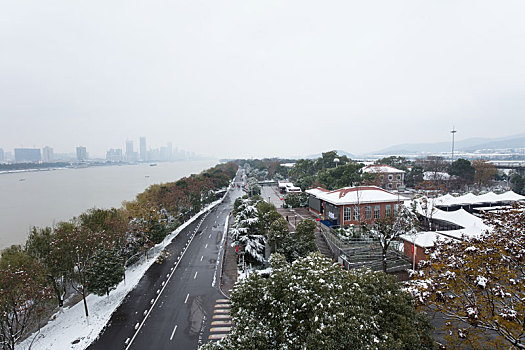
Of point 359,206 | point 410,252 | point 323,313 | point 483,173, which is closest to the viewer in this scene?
point 323,313

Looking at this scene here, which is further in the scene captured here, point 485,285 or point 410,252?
point 410,252

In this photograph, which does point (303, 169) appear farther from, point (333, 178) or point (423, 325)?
point (423, 325)

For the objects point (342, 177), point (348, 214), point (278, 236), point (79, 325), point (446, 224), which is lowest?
point (79, 325)

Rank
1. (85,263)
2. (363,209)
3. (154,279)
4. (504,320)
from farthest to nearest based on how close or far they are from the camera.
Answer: (363,209) → (154,279) → (85,263) → (504,320)

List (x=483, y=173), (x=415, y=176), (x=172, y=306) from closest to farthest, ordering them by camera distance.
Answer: (x=172, y=306) < (x=483, y=173) < (x=415, y=176)

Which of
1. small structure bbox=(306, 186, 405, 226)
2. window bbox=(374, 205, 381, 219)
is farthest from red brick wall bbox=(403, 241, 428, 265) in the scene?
window bbox=(374, 205, 381, 219)

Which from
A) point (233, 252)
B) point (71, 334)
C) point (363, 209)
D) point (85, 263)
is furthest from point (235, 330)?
point (363, 209)

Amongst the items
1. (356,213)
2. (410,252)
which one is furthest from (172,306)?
(356,213)

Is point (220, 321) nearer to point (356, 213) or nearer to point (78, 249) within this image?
point (78, 249)
